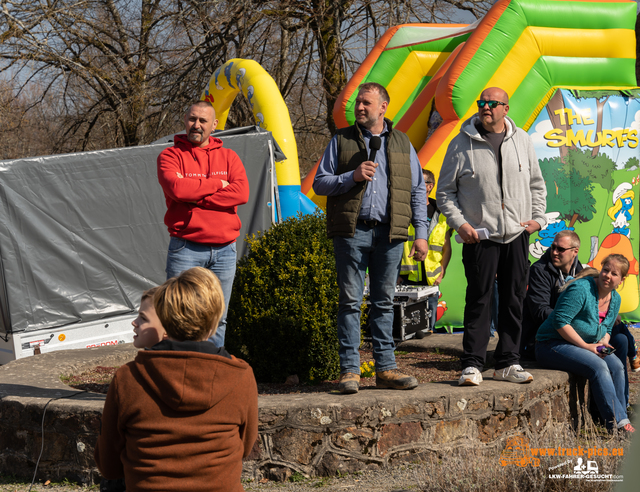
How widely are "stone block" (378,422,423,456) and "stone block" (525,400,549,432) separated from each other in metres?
0.80

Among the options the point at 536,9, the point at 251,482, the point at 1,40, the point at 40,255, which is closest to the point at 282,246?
the point at 251,482

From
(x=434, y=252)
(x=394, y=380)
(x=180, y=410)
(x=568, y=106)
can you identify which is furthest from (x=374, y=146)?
(x=568, y=106)

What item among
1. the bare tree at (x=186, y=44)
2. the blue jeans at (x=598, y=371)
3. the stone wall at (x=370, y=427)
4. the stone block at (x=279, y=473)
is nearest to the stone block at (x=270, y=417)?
the stone wall at (x=370, y=427)

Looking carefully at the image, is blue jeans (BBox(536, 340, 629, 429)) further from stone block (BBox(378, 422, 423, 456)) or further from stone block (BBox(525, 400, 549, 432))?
stone block (BBox(378, 422, 423, 456))

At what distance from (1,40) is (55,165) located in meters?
7.77

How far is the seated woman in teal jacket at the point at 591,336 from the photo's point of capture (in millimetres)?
4480

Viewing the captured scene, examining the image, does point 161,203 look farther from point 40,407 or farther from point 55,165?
point 40,407

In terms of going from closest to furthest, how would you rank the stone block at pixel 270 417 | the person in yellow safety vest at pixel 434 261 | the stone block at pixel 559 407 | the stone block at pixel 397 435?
the stone block at pixel 270 417 < the stone block at pixel 397 435 < the stone block at pixel 559 407 < the person in yellow safety vest at pixel 434 261

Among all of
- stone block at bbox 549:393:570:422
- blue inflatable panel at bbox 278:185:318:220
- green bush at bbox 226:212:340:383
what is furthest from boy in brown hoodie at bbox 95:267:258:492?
blue inflatable panel at bbox 278:185:318:220

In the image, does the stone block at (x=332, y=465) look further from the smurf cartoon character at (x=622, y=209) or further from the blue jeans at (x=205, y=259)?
the smurf cartoon character at (x=622, y=209)

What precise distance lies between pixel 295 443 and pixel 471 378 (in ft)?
3.73

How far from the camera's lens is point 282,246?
466cm

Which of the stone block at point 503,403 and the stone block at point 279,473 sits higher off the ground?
the stone block at point 503,403

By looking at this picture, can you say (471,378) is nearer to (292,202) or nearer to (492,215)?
(492,215)
